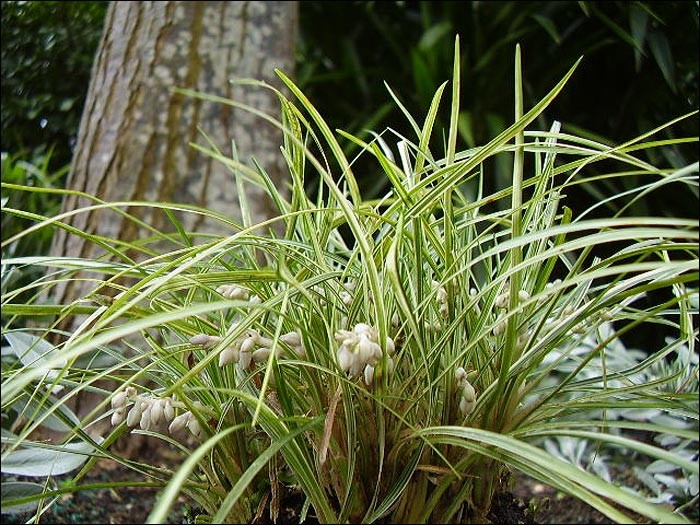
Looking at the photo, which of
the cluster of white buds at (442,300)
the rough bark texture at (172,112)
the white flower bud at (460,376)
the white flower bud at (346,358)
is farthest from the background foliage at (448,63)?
the white flower bud at (346,358)

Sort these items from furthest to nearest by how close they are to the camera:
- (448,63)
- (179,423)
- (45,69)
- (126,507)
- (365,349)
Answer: (45,69) → (448,63) → (126,507) → (179,423) → (365,349)

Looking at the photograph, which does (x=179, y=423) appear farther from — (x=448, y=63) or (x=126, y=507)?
(x=448, y=63)

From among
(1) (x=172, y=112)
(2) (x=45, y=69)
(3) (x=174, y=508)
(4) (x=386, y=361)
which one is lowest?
(3) (x=174, y=508)

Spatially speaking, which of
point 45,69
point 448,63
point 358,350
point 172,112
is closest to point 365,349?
point 358,350

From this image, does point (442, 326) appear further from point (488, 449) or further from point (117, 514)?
point (117, 514)

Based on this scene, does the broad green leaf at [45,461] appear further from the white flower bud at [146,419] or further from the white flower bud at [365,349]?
the white flower bud at [365,349]
